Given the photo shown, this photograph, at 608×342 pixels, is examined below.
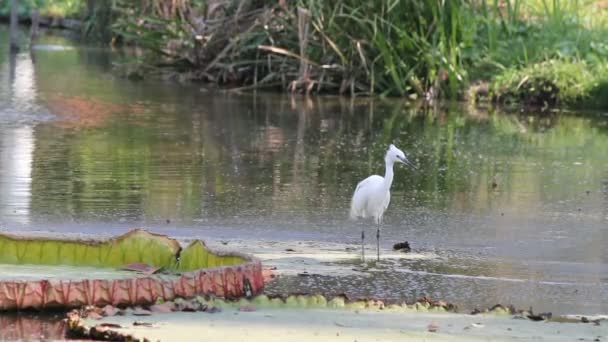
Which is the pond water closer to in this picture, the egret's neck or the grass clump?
the egret's neck

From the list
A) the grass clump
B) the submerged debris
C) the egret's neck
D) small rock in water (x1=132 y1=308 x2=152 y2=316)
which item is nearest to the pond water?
the egret's neck

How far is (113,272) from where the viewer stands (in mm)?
7586

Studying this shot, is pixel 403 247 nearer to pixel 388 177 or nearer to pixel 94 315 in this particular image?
pixel 388 177

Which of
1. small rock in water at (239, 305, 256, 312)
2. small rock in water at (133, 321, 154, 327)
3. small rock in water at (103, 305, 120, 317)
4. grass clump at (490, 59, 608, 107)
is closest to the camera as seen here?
small rock in water at (133, 321, 154, 327)

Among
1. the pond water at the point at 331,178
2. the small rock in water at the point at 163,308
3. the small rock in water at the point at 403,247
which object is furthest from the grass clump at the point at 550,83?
the small rock in water at the point at 163,308

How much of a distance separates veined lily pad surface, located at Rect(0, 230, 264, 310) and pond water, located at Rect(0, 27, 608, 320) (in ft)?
2.95

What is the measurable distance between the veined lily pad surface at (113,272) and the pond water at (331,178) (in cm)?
90

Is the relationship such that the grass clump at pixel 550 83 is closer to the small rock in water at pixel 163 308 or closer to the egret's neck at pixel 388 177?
the egret's neck at pixel 388 177

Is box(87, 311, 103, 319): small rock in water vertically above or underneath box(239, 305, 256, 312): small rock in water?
above

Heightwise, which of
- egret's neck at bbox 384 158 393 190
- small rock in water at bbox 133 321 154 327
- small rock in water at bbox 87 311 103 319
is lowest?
small rock in water at bbox 133 321 154 327

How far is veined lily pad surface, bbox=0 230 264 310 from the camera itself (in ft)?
22.3

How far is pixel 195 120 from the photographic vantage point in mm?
18016

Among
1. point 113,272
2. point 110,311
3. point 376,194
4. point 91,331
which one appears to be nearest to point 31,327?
point 110,311

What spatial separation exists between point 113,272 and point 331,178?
19.0ft
